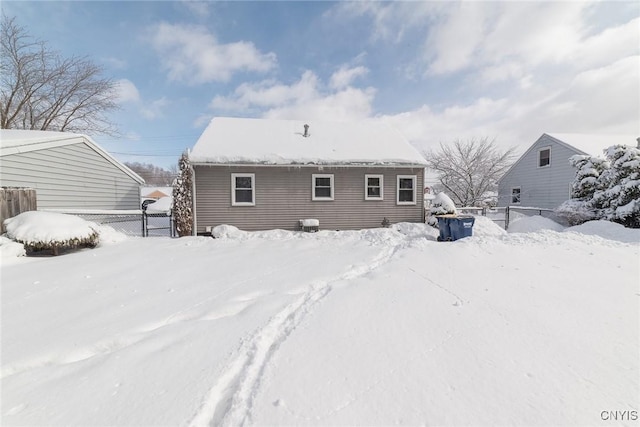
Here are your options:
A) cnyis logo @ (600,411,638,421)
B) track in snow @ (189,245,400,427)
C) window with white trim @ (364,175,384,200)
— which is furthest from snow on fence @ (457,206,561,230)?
track in snow @ (189,245,400,427)

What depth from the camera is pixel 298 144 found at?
1105cm

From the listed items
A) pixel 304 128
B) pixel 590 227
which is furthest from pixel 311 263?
pixel 590 227

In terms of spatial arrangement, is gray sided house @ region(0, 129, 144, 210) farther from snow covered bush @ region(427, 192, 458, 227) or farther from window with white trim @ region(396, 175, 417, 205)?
snow covered bush @ region(427, 192, 458, 227)

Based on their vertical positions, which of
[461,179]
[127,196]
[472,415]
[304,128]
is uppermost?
[304,128]

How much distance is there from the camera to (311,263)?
5.36 metres

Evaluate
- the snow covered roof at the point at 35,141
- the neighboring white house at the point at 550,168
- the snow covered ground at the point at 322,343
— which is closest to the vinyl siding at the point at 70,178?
the snow covered roof at the point at 35,141

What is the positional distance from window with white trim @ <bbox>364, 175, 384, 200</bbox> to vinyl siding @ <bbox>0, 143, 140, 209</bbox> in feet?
38.1

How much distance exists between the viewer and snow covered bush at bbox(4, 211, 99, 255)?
5.91 metres

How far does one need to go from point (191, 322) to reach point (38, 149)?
10551mm

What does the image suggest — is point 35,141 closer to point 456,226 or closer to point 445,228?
point 445,228

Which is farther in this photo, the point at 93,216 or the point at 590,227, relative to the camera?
the point at 93,216

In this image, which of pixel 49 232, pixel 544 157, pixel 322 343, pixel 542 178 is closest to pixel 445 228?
pixel 322 343

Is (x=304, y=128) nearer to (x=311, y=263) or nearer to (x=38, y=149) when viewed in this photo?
(x=311, y=263)

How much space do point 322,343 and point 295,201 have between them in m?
7.92
